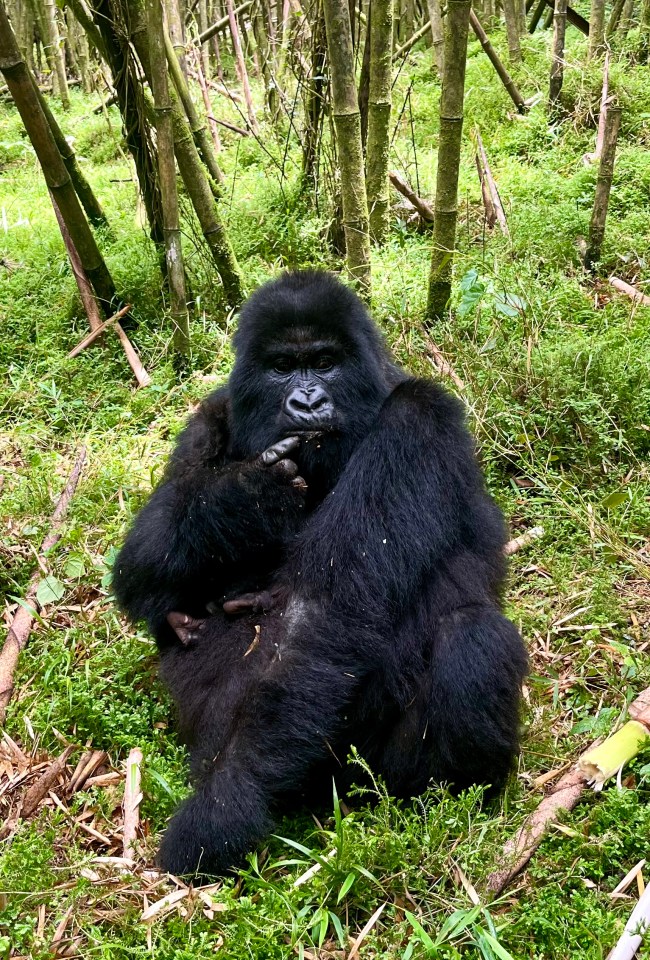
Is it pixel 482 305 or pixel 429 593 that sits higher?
pixel 482 305

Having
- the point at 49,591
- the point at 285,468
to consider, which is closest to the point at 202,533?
the point at 285,468

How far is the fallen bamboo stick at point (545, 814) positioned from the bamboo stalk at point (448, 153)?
267cm

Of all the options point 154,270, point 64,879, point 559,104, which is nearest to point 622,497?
point 64,879

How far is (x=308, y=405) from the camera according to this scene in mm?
3127

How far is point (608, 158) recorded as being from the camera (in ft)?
18.2

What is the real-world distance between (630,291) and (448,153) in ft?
4.72

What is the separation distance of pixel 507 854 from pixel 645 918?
1.58 feet

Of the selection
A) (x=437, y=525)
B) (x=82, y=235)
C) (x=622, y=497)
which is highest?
(x=82, y=235)

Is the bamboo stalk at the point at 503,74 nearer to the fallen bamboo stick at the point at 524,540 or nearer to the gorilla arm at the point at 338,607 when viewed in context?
the fallen bamboo stick at the point at 524,540

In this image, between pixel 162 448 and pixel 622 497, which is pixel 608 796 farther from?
pixel 162 448

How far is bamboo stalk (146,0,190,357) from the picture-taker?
16.2 feet

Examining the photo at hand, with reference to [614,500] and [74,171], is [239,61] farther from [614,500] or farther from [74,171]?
[614,500]

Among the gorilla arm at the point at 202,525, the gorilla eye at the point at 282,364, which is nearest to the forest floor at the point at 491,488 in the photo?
the gorilla arm at the point at 202,525

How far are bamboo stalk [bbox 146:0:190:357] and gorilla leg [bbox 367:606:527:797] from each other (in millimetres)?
2995
